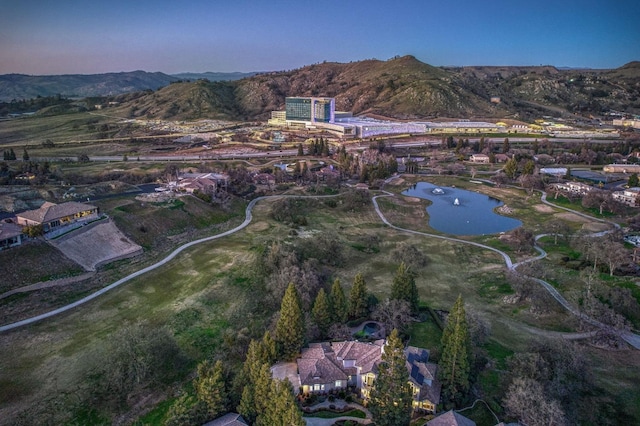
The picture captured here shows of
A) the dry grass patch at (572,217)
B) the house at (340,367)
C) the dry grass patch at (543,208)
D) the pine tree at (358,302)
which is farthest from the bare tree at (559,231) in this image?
the house at (340,367)

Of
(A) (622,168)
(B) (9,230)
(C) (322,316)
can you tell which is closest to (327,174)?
(C) (322,316)

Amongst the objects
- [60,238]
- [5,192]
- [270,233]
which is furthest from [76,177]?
[270,233]

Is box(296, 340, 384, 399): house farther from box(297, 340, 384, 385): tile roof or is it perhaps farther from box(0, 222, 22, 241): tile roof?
box(0, 222, 22, 241): tile roof

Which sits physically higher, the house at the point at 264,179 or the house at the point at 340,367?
the house at the point at 264,179

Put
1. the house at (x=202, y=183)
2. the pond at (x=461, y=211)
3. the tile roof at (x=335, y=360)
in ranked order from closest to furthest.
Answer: the tile roof at (x=335, y=360)
the pond at (x=461, y=211)
the house at (x=202, y=183)

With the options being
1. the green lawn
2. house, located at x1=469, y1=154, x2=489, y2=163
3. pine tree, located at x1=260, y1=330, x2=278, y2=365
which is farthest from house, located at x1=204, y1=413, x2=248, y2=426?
house, located at x1=469, y1=154, x2=489, y2=163

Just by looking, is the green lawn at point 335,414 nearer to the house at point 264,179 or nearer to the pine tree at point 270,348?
the pine tree at point 270,348

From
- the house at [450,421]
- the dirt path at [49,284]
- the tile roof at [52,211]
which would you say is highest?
the tile roof at [52,211]
